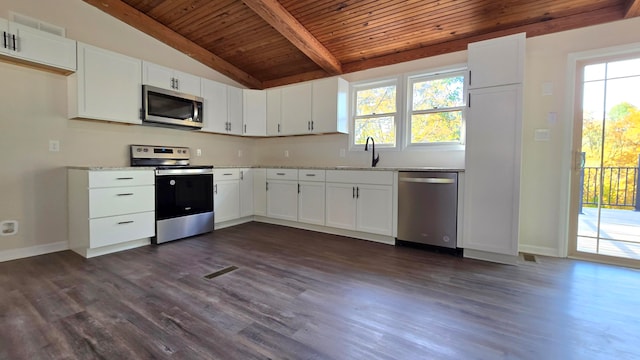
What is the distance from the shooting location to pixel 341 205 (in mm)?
3719

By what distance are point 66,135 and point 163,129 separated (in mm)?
1040

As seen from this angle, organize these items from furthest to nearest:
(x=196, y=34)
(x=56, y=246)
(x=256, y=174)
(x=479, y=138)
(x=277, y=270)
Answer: (x=256, y=174) → (x=196, y=34) → (x=56, y=246) → (x=479, y=138) → (x=277, y=270)

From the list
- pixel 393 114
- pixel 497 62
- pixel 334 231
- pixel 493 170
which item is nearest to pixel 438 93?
pixel 393 114

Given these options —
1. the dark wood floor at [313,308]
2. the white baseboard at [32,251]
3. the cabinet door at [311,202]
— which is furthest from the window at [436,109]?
the white baseboard at [32,251]

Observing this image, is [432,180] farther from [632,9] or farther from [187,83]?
[187,83]

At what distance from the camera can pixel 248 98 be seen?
471cm

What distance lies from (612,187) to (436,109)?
1.91 meters

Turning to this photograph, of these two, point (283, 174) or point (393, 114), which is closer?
point (393, 114)

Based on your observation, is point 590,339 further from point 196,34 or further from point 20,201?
→ point 196,34

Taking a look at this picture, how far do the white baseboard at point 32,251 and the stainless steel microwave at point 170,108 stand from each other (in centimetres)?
161

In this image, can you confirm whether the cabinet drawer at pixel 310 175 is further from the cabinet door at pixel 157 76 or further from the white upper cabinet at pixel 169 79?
the cabinet door at pixel 157 76

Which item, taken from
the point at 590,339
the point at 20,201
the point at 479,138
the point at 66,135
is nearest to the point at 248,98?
the point at 66,135

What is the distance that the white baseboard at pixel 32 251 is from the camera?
8.97 feet

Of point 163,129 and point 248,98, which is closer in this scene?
point 163,129
